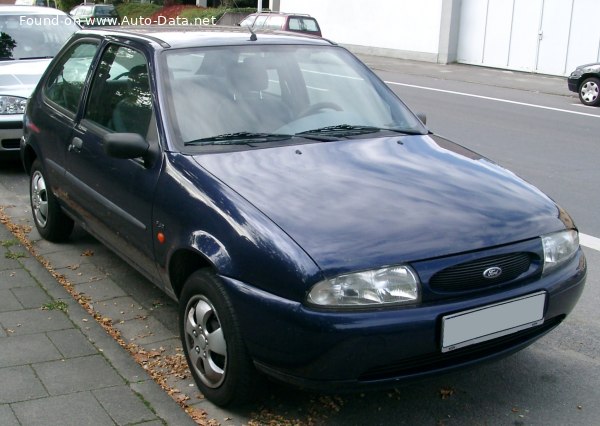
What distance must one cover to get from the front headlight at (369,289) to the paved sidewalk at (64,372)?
93 cm

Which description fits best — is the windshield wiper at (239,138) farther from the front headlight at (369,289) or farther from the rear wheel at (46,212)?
the rear wheel at (46,212)

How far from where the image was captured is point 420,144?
14.8 feet

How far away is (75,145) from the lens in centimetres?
524

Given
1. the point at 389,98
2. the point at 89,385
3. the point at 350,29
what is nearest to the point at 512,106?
the point at 389,98

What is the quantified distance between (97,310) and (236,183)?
1.68 meters

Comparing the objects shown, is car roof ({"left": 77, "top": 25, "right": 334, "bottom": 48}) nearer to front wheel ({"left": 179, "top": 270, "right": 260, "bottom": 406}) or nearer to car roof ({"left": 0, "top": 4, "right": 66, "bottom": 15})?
front wheel ({"left": 179, "top": 270, "right": 260, "bottom": 406})

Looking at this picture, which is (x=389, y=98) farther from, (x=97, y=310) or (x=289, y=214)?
(x=97, y=310)

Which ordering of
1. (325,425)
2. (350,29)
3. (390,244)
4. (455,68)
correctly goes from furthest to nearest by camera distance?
(350,29)
(455,68)
(325,425)
(390,244)

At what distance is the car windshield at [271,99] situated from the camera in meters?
4.37

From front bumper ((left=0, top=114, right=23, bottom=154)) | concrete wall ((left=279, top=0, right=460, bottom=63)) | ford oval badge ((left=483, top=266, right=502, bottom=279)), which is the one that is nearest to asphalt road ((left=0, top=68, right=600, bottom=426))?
ford oval badge ((left=483, top=266, right=502, bottom=279))

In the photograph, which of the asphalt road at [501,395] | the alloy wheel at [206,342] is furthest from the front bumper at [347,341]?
the alloy wheel at [206,342]

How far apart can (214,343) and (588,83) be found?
1443cm

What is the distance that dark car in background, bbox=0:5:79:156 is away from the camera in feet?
27.0

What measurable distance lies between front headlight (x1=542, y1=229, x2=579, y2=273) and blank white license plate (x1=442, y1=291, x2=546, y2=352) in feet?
0.61
